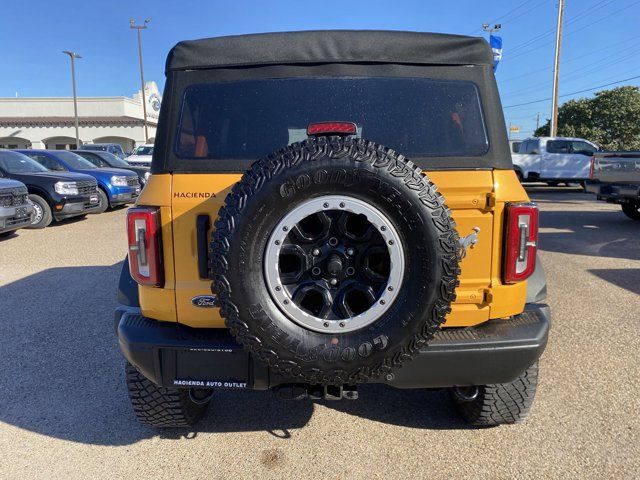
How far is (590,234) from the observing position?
9344 millimetres

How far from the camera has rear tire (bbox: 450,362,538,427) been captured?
104 inches

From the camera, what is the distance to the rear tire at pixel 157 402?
2655mm

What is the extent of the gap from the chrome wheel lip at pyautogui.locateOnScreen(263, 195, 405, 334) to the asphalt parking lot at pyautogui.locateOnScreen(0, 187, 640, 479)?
98 centimetres

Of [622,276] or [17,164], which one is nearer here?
[622,276]

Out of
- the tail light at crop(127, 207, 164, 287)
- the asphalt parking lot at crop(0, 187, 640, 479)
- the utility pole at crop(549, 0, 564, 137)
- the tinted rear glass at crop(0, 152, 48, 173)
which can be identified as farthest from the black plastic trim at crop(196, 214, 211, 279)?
the utility pole at crop(549, 0, 564, 137)

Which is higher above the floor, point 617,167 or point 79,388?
point 617,167

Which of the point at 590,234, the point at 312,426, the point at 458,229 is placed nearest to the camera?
the point at 458,229

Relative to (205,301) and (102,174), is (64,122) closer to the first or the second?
(102,174)

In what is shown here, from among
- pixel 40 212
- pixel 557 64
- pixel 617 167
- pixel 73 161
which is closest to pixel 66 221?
pixel 40 212

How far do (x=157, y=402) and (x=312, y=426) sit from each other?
3.06ft

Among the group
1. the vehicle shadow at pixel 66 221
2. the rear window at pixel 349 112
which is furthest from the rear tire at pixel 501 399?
the vehicle shadow at pixel 66 221

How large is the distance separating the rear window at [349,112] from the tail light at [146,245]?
1.28 feet

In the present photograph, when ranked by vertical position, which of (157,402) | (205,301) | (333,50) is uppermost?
(333,50)

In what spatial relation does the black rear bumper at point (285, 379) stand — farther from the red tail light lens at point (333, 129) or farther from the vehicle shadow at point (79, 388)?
the red tail light lens at point (333, 129)
